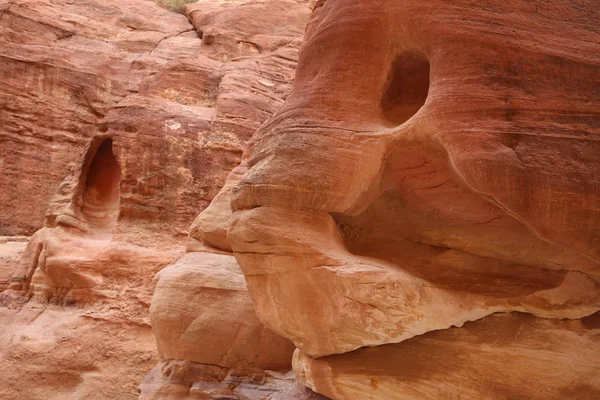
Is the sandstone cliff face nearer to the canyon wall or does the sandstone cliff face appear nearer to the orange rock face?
the canyon wall

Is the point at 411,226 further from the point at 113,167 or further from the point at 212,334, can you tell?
the point at 113,167

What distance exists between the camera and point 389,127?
13.2 feet

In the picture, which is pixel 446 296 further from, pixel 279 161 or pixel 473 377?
pixel 279 161

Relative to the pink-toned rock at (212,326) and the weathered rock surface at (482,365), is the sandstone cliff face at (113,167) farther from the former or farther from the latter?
the weathered rock surface at (482,365)

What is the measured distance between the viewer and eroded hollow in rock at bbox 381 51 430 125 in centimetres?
421

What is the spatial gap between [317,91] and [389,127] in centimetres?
64

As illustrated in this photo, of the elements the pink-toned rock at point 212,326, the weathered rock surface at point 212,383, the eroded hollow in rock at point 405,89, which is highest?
the eroded hollow in rock at point 405,89

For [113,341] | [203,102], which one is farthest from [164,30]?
[113,341]

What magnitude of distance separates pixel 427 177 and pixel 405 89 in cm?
79

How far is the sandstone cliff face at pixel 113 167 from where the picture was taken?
777 cm

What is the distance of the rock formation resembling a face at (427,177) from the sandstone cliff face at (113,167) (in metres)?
1.67

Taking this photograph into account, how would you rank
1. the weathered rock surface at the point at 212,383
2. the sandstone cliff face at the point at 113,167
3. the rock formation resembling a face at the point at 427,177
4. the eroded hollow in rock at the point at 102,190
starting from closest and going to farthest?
the rock formation resembling a face at the point at 427,177 < the weathered rock surface at the point at 212,383 < the sandstone cliff face at the point at 113,167 < the eroded hollow in rock at the point at 102,190

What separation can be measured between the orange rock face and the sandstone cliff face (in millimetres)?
1599

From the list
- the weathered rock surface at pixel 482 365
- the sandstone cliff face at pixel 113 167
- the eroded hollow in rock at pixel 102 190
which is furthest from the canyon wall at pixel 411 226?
the eroded hollow in rock at pixel 102 190
